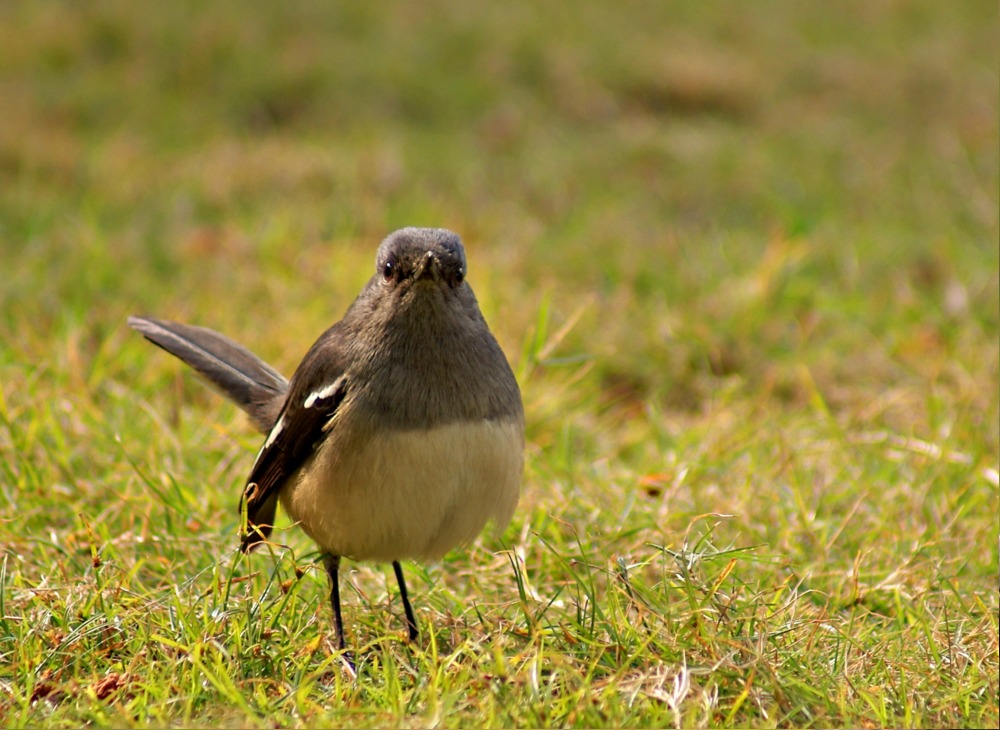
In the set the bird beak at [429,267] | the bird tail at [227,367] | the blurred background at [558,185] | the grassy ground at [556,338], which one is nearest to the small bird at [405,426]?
the bird beak at [429,267]

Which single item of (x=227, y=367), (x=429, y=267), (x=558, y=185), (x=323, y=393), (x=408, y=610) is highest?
(x=429, y=267)

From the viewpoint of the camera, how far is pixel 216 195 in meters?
7.12

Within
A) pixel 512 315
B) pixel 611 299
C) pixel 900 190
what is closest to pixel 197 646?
pixel 512 315

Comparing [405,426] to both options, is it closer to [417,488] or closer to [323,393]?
[417,488]

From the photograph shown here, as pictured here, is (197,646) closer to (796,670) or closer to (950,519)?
(796,670)

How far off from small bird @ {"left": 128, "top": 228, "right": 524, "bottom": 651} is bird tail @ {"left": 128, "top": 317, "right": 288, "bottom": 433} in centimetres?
50

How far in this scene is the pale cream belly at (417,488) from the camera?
3.06m

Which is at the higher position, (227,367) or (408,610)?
(227,367)

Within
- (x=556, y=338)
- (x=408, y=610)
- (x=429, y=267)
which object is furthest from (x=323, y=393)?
(x=556, y=338)

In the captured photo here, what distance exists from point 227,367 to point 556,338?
4.23 feet

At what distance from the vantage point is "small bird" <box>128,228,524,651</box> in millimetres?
3082

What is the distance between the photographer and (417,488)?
3066 mm

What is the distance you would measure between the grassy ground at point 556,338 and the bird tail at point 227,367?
37cm

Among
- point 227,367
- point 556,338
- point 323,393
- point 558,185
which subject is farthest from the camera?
point 558,185
